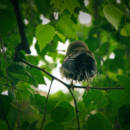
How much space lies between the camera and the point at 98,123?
84cm

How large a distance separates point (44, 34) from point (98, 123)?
22.0 inches

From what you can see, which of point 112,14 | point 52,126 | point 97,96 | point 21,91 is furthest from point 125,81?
point 21,91

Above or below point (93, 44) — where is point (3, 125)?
below

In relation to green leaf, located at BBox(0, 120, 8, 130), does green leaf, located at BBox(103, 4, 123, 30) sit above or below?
above

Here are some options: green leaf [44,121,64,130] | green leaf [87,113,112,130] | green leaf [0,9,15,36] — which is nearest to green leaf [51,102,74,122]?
green leaf [44,121,64,130]

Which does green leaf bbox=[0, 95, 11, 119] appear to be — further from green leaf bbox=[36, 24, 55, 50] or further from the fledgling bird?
the fledgling bird

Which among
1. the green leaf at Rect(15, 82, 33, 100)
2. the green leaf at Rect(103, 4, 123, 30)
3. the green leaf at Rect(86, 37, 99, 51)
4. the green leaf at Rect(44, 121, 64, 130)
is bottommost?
the green leaf at Rect(44, 121, 64, 130)

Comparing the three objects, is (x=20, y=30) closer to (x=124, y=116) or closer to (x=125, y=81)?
(x=125, y=81)

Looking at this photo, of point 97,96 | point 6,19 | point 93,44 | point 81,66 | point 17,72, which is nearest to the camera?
point 6,19

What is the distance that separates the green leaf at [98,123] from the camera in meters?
0.82

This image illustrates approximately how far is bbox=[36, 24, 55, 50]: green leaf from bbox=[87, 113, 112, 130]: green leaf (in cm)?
49

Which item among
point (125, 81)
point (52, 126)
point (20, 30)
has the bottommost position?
point (52, 126)

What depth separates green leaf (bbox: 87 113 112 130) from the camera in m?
0.82

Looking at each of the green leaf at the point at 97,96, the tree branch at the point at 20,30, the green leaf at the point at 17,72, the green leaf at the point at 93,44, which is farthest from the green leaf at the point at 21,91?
the green leaf at the point at 93,44
